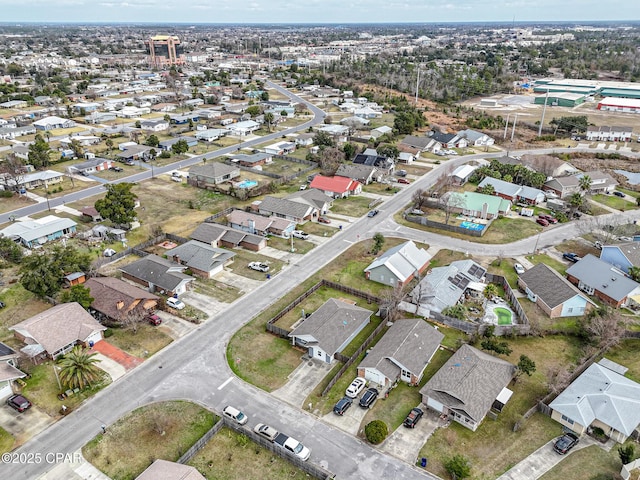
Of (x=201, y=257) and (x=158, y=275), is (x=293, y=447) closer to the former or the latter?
(x=158, y=275)

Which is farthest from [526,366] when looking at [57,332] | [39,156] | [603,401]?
[39,156]

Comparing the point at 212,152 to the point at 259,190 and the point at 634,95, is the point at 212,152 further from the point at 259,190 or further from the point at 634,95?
the point at 634,95

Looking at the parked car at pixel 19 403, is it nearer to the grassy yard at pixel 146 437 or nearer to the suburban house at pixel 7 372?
the suburban house at pixel 7 372

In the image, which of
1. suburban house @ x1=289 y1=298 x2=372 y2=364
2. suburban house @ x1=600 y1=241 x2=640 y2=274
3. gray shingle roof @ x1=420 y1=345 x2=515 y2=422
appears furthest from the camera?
suburban house @ x1=600 y1=241 x2=640 y2=274

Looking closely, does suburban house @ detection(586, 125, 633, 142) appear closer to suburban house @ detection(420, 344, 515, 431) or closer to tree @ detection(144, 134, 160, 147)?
suburban house @ detection(420, 344, 515, 431)

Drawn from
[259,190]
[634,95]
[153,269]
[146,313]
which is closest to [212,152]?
[259,190]

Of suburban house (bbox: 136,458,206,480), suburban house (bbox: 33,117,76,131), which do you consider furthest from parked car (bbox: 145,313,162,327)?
suburban house (bbox: 33,117,76,131)
